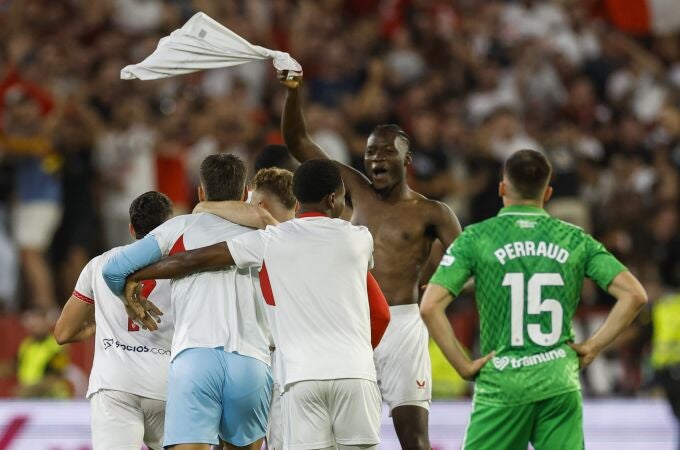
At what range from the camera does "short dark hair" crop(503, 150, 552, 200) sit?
7242 mm

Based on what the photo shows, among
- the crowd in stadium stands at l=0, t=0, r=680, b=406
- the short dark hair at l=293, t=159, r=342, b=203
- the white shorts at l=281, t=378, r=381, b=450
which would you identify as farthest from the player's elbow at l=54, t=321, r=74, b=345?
the crowd in stadium stands at l=0, t=0, r=680, b=406

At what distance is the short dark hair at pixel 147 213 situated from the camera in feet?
26.3

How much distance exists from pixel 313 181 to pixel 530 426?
187 cm

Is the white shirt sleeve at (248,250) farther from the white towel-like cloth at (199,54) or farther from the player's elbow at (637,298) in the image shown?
the player's elbow at (637,298)

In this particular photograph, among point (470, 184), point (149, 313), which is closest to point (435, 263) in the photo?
point (149, 313)

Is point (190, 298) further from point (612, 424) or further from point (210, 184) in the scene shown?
point (612, 424)

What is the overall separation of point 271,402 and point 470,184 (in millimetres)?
7759

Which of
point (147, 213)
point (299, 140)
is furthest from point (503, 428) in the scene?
point (299, 140)

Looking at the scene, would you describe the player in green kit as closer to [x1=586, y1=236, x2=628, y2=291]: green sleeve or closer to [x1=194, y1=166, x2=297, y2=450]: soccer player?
[x1=586, y1=236, x2=628, y2=291]: green sleeve

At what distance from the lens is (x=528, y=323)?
707 cm

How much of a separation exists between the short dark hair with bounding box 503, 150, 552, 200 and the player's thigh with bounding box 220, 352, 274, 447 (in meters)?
1.84

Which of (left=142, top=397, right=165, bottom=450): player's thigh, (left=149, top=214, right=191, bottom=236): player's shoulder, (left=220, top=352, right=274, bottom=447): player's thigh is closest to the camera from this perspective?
(left=220, top=352, right=274, bottom=447): player's thigh

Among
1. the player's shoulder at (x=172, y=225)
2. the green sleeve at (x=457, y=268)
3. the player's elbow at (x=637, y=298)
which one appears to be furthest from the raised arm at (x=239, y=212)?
the player's elbow at (x=637, y=298)

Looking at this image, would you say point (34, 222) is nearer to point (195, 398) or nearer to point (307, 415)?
point (195, 398)
